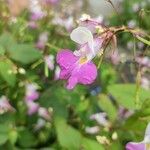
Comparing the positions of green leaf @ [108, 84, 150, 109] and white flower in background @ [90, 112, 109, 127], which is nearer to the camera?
green leaf @ [108, 84, 150, 109]

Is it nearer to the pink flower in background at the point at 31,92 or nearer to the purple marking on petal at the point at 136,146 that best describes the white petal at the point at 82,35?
the purple marking on petal at the point at 136,146

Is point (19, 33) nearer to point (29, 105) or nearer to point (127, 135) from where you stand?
point (29, 105)

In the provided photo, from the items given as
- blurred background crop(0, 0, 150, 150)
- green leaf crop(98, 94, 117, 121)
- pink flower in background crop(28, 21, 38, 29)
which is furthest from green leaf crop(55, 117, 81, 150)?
pink flower in background crop(28, 21, 38, 29)

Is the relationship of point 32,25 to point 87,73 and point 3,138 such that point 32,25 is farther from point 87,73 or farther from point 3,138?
point 87,73

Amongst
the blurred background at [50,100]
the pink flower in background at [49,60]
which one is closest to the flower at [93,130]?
the blurred background at [50,100]

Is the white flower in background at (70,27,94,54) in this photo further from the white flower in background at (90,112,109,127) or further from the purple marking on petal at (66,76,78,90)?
the white flower in background at (90,112,109,127)

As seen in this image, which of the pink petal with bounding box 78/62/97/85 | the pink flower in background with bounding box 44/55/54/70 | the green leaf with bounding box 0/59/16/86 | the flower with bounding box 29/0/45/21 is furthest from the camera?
the flower with bounding box 29/0/45/21

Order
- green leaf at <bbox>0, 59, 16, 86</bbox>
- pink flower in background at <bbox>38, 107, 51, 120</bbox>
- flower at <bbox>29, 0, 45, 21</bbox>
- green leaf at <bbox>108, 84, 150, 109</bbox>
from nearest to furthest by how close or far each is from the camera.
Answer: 1. green leaf at <bbox>0, 59, 16, 86</bbox>
2. green leaf at <bbox>108, 84, 150, 109</bbox>
3. pink flower in background at <bbox>38, 107, 51, 120</bbox>
4. flower at <bbox>29, 0, 45, 21</bbox>

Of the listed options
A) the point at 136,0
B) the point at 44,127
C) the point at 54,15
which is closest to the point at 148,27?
the point at 136,0
